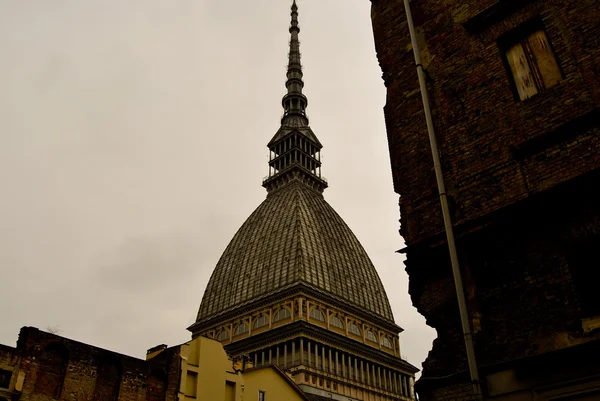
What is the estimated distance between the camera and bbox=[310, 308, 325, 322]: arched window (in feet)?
209

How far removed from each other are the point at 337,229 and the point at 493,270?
76.4 m

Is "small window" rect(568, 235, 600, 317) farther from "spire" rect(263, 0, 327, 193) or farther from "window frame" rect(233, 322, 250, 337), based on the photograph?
"spire" rect(263, 0, 327, 193)

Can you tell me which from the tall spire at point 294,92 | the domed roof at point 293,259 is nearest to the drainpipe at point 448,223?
the domed roof at point 293,259

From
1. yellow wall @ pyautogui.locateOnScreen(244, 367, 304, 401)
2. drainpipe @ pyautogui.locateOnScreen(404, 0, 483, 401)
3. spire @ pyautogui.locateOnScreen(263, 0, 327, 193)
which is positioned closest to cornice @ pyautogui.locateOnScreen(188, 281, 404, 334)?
spire @ pyautogui.locateOnScreen(263, 0, 327, 193)

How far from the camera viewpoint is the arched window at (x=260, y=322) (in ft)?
215

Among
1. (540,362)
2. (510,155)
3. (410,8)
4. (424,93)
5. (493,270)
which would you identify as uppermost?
(410,8)

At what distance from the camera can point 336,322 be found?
218 ft

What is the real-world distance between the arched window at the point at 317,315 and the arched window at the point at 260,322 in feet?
19.2

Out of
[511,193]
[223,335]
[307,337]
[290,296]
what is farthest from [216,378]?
[223,335]

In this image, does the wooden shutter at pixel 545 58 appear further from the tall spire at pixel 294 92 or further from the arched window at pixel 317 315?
the tall spire at pixel 294 92

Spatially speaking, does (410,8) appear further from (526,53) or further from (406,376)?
(406,376)

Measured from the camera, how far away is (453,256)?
9305 millimetres

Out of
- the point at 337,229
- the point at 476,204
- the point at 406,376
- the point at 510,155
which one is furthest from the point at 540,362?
the point at 337,229

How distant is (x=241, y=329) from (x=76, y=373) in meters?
49.4
